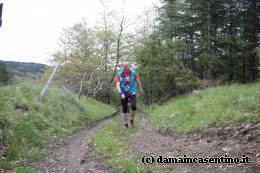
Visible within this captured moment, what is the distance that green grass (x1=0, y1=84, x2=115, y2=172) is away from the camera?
6.56 metres

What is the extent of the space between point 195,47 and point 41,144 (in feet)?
59.7

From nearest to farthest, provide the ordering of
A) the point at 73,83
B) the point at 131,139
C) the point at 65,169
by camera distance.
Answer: the point at 65,169 < the point at 131,139 < the point at 73,83

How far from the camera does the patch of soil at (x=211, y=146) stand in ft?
15.8

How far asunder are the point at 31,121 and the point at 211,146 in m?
6.18

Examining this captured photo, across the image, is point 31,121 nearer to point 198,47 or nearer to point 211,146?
point 211,146

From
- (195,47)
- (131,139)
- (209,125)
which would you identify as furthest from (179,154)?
(195,47)

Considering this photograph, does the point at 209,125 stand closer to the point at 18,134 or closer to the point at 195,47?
the point at 18,134

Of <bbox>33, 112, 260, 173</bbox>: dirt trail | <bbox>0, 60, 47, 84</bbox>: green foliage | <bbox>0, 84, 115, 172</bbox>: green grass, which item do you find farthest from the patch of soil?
<bbox>0, 60, 47, 84</bbox>: green foliage

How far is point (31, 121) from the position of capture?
896cm

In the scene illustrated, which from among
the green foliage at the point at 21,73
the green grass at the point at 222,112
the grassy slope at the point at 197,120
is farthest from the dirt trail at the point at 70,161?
the green foliage at the point at 21,73

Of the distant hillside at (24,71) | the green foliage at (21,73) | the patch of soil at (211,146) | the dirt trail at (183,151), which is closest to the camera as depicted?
the patch of soil at (211,146)

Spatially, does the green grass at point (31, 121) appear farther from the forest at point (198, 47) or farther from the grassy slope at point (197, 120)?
the forest at point (198, 47)

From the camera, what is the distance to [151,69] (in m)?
22.8

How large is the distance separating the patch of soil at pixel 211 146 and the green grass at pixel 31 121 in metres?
2.93
